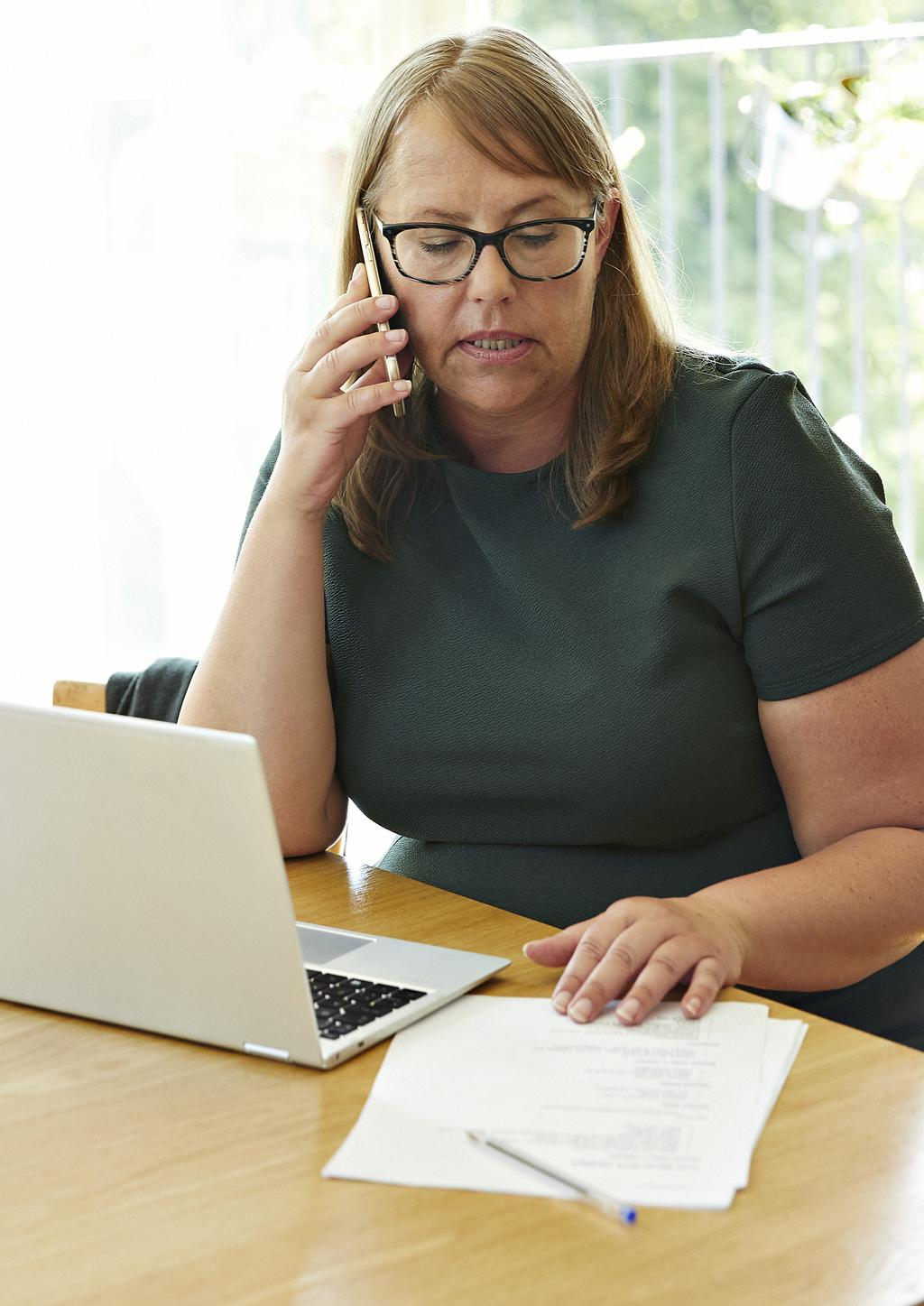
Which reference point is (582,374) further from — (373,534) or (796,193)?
(796,193)

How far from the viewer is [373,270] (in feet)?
4.48

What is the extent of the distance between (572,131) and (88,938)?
2.70 feet

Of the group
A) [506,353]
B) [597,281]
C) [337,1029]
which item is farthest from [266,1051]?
[597,281]

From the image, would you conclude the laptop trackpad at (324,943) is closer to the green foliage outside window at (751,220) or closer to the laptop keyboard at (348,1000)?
the laptop keyboard at (348,1000)

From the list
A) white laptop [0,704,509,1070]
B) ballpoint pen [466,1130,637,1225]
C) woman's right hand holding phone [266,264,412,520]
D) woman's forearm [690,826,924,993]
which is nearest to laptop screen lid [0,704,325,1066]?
white laptop [0,704,509,1070]

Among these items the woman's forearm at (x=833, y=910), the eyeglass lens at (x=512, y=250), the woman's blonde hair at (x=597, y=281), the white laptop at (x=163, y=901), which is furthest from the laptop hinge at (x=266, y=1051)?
the eyeglass lens at (x=512, y=250)

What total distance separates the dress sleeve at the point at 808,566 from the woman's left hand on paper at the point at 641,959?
0.30 m

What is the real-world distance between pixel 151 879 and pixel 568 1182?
32 centimetres

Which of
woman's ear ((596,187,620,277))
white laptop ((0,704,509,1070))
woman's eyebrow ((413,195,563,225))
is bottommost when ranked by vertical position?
white laptop ((0,704,509,1070))

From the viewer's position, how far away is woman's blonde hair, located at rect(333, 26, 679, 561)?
50.9 inches

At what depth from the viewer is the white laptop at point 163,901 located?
32.9 inches

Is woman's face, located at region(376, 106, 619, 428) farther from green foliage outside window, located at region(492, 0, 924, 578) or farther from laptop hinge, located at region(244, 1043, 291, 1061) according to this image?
green foliage outside window, located at region(492, 0, 924, 578)

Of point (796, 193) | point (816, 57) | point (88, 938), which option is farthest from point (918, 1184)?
point (816, 57)

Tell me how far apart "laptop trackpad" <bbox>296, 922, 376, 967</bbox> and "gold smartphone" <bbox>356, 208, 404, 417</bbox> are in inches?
20.6
